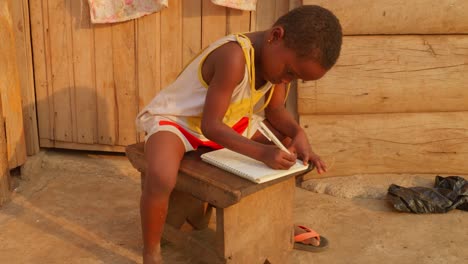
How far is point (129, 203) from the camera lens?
371 cm

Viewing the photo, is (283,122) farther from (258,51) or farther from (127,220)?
(127,220)

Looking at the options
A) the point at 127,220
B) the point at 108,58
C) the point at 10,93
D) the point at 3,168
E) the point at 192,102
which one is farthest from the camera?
the point at 108,58

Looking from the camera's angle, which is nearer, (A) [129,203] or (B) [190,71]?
(B) [190,71]

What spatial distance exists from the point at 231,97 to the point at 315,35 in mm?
535

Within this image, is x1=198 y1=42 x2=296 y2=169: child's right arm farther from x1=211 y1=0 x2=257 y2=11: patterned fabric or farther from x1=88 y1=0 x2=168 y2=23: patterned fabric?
x1=88 y1=0 x2=168 y2=23: patterned fabric

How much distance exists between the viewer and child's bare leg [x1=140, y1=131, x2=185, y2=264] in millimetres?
2623

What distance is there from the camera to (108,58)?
412 cm

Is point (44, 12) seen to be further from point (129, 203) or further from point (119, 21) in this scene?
point (129, 203)

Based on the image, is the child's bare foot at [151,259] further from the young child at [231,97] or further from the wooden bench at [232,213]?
the wooden bench at [232,213]

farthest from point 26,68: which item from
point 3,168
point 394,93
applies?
point 394,93

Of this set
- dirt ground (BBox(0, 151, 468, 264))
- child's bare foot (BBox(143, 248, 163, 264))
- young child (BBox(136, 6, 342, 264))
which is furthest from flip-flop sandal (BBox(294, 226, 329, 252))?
child's bare foot (BBox(143, 248, 163, 264))

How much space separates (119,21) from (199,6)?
1.98 feet

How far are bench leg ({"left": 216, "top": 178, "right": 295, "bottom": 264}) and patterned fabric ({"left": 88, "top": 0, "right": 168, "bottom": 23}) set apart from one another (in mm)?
1793

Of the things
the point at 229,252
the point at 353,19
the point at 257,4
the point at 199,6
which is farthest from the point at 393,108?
the point at 229,252
